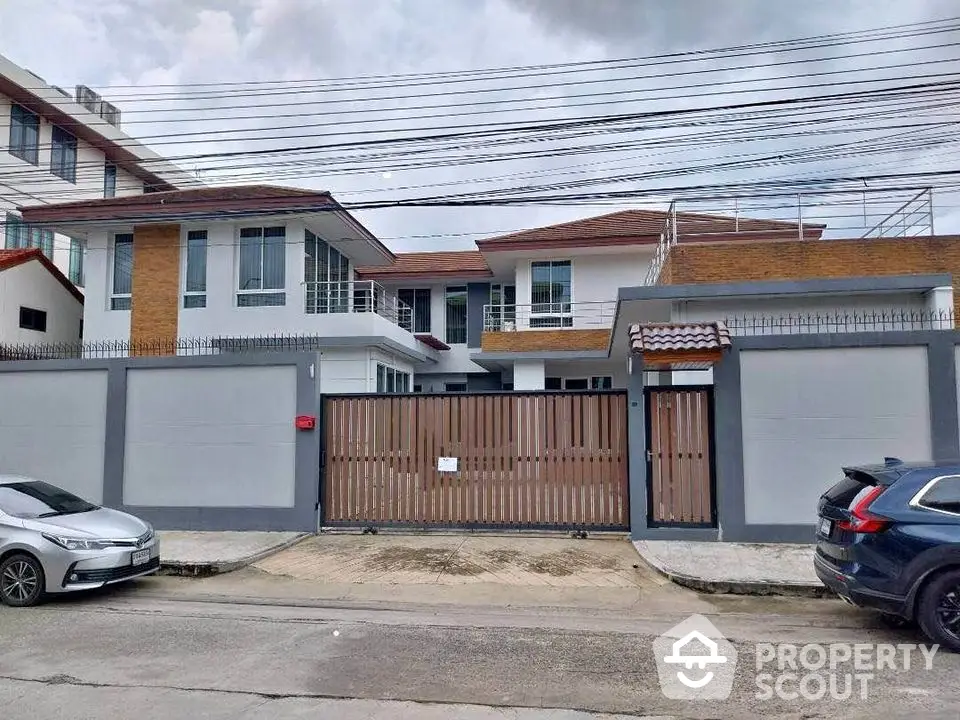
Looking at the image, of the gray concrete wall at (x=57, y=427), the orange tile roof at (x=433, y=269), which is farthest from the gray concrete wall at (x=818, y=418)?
the orange tile roof at (x=433, y=269)

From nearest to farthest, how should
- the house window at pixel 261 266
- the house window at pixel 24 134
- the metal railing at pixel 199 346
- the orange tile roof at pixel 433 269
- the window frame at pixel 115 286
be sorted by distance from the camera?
the metal railing at pixel 199 346 → the house window at pixel 261 266 → the window frame at pixel 115 286 → the house window at pixel 24 134 → the orange tile roof at pixel 433 269

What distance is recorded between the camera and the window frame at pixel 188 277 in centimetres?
1855

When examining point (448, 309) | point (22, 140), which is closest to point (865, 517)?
point (448, 309)

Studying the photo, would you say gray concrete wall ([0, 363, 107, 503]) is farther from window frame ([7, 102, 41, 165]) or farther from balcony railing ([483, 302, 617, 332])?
window frame ([7, 102, 41, 165])

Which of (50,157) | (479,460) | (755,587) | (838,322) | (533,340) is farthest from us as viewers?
(50,157)

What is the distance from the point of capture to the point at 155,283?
61.4 feet

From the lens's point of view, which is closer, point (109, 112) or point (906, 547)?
point (906, 547)

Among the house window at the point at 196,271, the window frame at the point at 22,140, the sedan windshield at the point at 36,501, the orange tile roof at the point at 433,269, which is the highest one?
the window frame at the point at 22,140

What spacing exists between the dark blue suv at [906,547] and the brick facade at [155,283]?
677 inches

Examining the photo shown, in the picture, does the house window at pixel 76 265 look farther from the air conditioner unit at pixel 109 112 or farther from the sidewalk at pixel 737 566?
the sidewalk at pixel 737 566

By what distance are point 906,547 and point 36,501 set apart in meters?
8.67

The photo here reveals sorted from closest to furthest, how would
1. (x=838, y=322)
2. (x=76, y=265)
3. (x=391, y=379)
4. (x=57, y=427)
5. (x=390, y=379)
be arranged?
(x=57, y=427) < (x=838, y=322) < (x=390, y=379) < (x=391, y=379) < (x=76, y=265)

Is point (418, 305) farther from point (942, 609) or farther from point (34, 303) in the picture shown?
point (942, 609)

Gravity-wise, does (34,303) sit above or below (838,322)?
above
